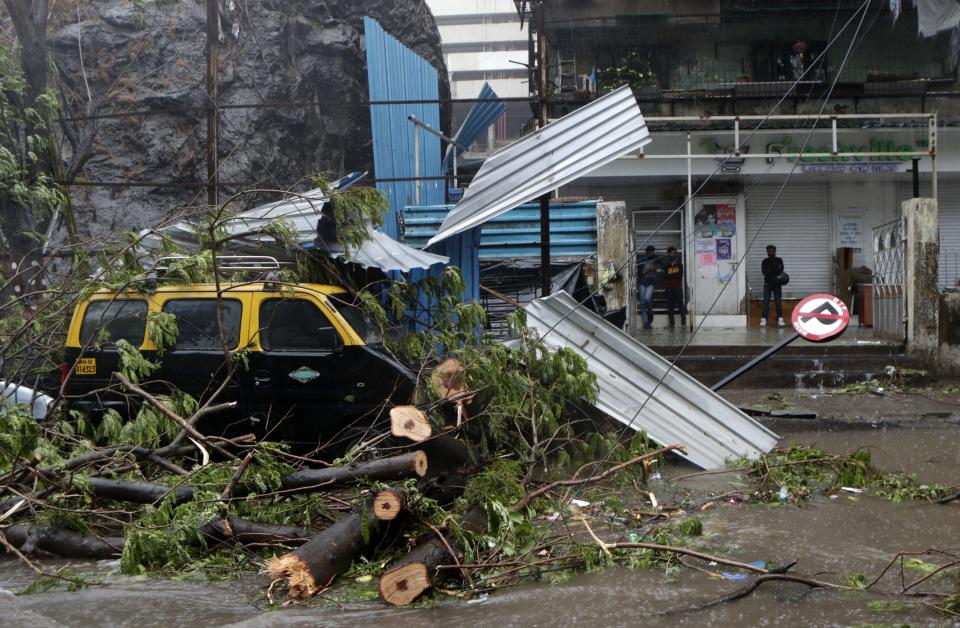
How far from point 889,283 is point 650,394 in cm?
817

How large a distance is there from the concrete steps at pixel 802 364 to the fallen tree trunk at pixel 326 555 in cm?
791

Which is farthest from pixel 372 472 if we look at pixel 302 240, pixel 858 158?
pixel 858 158

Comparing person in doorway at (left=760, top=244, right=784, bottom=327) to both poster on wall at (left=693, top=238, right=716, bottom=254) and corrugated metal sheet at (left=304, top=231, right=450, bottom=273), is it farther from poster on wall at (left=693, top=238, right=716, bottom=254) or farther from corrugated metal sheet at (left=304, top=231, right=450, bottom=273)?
corrugated metal sheet at (left=304, top=231, right=450, bottom=273)

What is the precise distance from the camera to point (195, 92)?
19469 millimetres

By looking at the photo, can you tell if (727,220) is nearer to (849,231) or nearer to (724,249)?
(724,249)

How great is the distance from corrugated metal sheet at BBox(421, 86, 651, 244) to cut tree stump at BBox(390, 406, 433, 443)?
11.0ft

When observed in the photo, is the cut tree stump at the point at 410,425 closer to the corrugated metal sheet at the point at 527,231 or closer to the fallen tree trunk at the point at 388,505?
the fallen tree trunk at the point at 388,505

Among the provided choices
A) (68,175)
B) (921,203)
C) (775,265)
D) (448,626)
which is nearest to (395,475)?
(448,626)

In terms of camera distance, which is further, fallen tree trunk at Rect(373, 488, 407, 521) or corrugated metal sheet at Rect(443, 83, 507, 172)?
corrugated metal sheet at Rect(443, 83, 507, 172)

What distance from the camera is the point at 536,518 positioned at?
6.13 meters

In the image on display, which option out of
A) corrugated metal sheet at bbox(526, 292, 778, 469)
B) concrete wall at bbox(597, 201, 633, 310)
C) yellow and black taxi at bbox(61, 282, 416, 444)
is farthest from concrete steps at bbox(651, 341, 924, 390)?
yellow and black taxi at bbox(61, 282, 416, 444)

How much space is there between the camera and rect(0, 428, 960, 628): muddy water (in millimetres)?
4480

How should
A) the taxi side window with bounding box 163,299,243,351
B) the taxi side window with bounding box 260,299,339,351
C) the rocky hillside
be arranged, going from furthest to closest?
the rocky hillside < the taxi side window with bounding box 163,299,243,351 < the taxi side window with bounding box 260,299,339,351

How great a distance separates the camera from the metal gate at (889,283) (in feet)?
44.8
